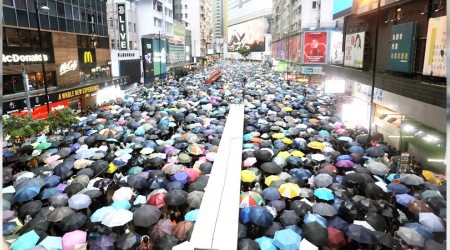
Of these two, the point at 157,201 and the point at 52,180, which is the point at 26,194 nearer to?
the point at 52,180

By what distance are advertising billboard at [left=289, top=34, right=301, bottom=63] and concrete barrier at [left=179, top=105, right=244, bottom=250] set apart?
1707 inches

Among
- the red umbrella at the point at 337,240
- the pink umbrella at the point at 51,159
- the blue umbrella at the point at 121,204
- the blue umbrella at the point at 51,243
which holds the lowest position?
the red umbrella at the point at 337,240

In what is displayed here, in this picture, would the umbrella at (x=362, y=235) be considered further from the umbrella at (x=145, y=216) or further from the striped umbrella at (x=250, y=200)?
the umbrella at (x=145, y=216)

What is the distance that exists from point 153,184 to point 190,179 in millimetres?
1533

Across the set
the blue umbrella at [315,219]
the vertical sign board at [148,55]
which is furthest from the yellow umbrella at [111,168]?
the vertical sign board at [148,55]

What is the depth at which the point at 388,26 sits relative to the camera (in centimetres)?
1966

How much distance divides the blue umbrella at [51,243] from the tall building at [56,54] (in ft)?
47.6

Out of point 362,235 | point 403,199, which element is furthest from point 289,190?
point 403,199

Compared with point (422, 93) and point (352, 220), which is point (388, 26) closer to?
point (422, 93)

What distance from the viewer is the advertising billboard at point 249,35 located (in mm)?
132025

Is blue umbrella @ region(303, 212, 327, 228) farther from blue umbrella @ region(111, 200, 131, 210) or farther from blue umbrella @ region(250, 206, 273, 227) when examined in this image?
blue umbrella @ region(111, 200, 131, 210)

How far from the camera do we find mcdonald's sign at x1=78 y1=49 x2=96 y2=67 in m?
31.6

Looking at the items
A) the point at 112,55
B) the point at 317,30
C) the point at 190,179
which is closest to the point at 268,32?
the point at 317,30

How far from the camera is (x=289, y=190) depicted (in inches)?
451
